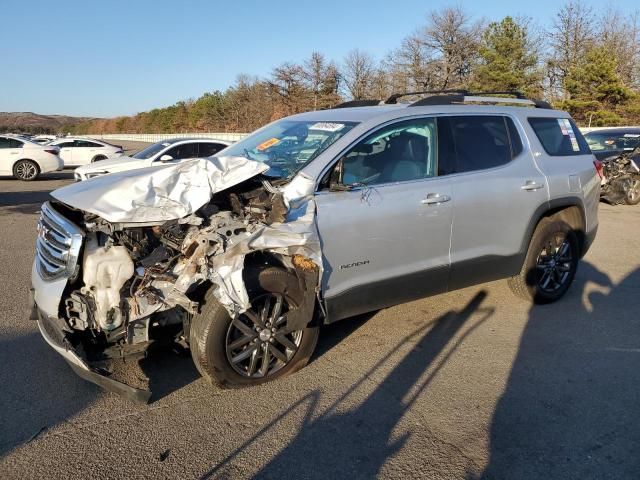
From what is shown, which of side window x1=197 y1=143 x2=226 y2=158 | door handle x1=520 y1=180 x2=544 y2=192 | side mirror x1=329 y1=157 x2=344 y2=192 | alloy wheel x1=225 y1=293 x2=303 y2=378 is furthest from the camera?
side window x1=197 y1=143 x2=226 y2=158

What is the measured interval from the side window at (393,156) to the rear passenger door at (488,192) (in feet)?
0.48

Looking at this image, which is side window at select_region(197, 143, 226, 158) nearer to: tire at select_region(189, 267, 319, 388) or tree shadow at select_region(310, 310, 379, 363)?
tree shadow at select_region(310, 310, 379, 363)

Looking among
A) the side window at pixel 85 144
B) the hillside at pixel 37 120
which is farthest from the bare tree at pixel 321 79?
the hillside at pixel 37 120

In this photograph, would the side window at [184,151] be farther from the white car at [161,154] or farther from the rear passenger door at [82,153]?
the rear passenger door at [82,153]

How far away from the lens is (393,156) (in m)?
4.18

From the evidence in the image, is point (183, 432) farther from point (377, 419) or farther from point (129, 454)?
point (377, 419)

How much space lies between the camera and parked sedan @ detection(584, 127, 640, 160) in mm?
12672

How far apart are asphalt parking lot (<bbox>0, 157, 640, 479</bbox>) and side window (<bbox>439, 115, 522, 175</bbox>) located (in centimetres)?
144

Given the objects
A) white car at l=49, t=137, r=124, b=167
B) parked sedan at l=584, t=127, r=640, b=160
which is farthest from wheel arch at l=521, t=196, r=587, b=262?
white car at l=49, t=137, r=124, b=167

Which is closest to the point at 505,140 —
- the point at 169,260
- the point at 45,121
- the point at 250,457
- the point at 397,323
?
the point at 397,323

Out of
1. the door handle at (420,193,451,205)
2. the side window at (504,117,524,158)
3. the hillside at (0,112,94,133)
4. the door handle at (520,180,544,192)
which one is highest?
the side window at (504,117,524,158)

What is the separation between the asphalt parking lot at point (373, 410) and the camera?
9.46 ft

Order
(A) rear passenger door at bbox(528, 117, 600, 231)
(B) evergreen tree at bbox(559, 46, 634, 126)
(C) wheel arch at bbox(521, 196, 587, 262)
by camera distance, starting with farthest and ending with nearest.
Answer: (B) evergreen tree at bbox(559, 46, 634, 126), (A) rear passenger door at bbox(528, 117, 600, 231), (C) wheel arch at bbox(521, 196, 587, 262)

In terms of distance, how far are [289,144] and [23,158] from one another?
16884 millimetres
